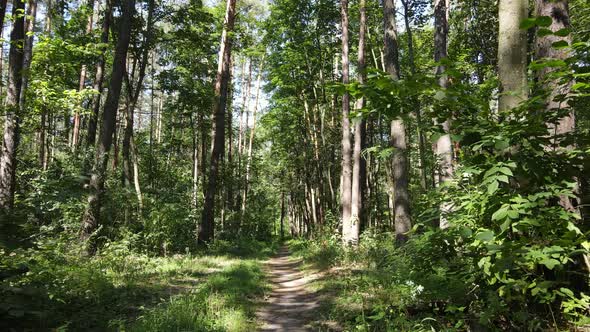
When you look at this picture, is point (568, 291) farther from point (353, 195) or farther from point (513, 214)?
point (353, 195)

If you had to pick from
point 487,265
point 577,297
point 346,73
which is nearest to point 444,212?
point 487,265

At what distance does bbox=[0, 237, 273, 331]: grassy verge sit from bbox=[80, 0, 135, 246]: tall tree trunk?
993 mm

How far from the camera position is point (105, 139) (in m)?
9.92

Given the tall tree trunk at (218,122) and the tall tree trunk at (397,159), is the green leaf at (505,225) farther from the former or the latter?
the tall tree trunk at (218,122)

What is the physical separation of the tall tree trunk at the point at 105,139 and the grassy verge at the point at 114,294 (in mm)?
993

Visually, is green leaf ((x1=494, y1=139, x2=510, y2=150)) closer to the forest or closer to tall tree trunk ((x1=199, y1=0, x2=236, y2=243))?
the forest

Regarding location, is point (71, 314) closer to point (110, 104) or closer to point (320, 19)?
point (110, 104)

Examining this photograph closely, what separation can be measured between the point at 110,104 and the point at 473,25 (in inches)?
515

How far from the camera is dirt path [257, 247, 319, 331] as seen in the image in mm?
6688

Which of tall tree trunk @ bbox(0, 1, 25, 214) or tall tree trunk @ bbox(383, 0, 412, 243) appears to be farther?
tall tree trunk @ bbox(383, 0, 412, 243)

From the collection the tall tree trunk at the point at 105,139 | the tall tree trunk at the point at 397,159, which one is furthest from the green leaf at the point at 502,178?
the tall tree trunk at the point at 105,139

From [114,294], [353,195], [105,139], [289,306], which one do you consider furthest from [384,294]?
[105,139]

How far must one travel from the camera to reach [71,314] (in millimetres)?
5305

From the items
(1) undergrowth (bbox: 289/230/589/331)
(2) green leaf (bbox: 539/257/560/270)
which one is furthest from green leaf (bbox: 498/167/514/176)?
(1) undergrowth (bbox: 289/230/589/331)
